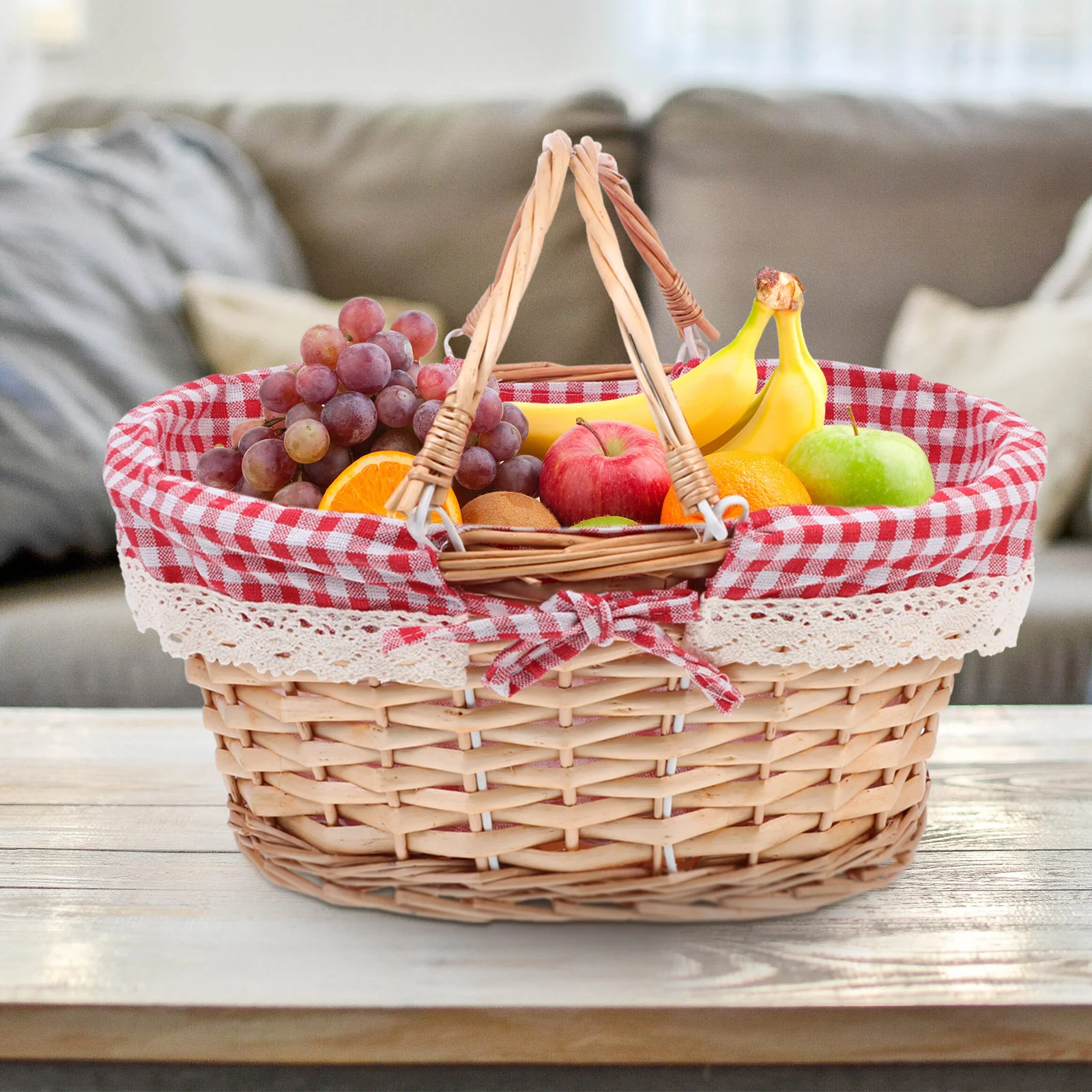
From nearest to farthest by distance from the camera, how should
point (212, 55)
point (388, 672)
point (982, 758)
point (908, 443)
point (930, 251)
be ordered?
1. point (388, 672)
2. point (908, 443)
3. point (982, 758)
4. point (930, 251)
5. point (212, 55)

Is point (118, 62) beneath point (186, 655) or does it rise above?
above

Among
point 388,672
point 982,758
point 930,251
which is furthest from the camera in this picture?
point 930,251

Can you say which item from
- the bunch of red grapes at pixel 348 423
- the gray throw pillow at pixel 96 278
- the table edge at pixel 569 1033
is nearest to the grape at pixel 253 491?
the bunch of red grapes at pixel 348 423

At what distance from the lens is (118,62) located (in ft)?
9.77

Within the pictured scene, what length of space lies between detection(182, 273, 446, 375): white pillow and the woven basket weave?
3.36ft

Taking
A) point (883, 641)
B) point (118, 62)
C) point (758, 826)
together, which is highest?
point (118, 62)

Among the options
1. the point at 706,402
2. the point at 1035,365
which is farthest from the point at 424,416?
the point at 1035,365

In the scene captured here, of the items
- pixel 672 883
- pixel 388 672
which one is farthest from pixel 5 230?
pixel 672 883

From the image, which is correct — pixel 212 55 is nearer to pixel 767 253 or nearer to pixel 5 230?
pixel 5 230

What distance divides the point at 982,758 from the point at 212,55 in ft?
9.43

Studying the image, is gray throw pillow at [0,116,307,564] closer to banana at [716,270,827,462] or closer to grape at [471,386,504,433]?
grape at [471,386,504,433]

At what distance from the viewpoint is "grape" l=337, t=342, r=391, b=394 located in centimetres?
70

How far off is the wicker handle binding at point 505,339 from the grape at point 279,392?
205 mm

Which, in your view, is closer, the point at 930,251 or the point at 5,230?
the point at 5,230
